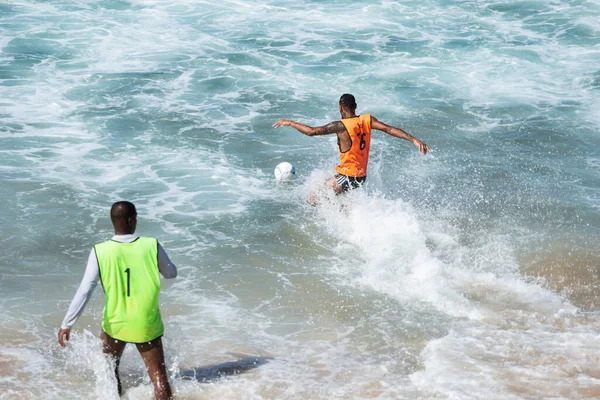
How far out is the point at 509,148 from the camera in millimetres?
14969

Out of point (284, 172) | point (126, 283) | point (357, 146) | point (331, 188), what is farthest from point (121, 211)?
point (284, 172)

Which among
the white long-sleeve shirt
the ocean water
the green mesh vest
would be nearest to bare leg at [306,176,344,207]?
the ocean water

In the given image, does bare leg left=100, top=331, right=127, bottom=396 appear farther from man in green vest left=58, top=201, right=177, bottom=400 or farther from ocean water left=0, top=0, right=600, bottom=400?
ocean water left=0, top=0, right=600, bottom=400

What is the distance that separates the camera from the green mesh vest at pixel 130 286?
589cm

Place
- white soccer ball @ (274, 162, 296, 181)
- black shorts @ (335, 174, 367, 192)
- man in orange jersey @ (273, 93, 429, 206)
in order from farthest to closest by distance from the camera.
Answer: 1. white soccer ball @ (274, 162, 296, 181)
2. black shorts @ (335, 174, 367, 192)
3. man in orange jersey @ (273, 93, 429, 206)

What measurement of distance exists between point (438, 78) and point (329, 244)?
9442 millimetres

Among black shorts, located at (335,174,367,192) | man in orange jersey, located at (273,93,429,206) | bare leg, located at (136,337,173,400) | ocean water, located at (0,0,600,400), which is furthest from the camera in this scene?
black shorts, located at (335,174,367,192)

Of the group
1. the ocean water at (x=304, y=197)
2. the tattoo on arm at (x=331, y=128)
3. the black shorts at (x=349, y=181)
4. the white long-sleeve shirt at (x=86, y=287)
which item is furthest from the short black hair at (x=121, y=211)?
the black shorts at (x=349, y=181)

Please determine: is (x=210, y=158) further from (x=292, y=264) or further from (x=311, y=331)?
(x=311, y=331)

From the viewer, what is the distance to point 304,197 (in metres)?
12.5

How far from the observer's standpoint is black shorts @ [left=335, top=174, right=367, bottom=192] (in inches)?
428

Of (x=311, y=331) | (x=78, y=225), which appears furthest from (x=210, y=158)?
(x=311, y=331)

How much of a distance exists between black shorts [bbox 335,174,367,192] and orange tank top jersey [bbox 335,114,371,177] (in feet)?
0.15

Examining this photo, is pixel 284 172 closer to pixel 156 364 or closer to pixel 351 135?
pixel 351 135
